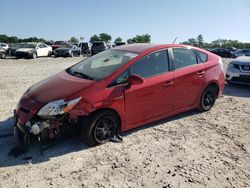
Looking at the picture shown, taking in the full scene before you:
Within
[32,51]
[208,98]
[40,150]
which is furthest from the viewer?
[32,51]

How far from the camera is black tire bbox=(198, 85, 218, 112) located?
20.6ft

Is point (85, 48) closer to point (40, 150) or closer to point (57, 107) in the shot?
point (40, 150)

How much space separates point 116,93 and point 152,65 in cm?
105

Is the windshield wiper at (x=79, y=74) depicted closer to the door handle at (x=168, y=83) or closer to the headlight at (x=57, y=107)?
the headlight at (x=57, y=107)

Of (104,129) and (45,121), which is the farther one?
(104,129)

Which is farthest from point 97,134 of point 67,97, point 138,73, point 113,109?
point 138,73

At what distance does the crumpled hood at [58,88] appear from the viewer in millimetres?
4387

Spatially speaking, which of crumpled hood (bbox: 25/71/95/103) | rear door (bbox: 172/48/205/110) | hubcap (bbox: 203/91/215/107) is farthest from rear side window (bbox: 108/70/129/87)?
hubcap (bbox: 203/91/215/107)

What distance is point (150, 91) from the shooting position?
504cm

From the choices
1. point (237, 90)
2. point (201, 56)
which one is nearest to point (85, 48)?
point (237, 90)

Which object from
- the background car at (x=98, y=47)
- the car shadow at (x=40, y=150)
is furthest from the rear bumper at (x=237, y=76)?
the background car at (x=98, y=47)

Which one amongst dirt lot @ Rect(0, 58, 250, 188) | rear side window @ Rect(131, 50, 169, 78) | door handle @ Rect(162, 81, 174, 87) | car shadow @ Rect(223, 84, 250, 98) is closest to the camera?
dirt lot @ Rect(0, 58, 250, 188)

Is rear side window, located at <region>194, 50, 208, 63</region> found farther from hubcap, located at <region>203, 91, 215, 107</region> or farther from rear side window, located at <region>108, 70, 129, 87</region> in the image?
rear side window, located at <region>108, 70, 129, 87</region>

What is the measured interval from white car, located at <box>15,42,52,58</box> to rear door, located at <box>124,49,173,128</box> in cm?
2070
